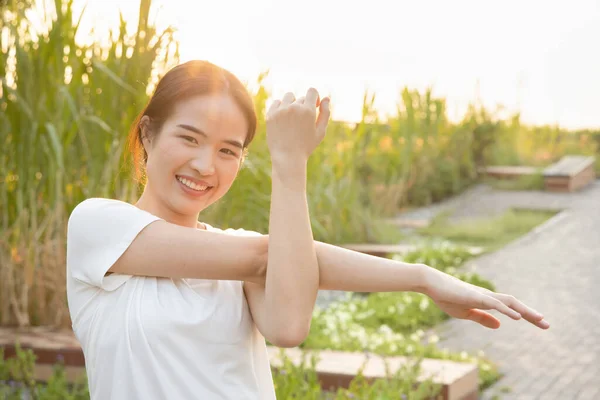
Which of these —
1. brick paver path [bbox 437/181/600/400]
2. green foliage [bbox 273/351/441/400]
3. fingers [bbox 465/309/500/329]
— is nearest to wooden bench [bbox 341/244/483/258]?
brick paver path [bbox 437/181/600/400]

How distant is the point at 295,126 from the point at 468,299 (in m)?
0.47

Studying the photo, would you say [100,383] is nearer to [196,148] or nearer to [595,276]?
[196,148]

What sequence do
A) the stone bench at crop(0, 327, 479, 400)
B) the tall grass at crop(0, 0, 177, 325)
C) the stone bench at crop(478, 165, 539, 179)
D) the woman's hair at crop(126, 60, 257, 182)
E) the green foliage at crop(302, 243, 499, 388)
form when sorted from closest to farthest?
the woman's hair at crop(126, 60, 257, 182)
the stone bench at crop(0, 327, 479, 400)
the tall grass at crop(0, 0, 177, 325)
the green foliage at crop(302, 243, 499, 388)
the stone bench at crop(478, 165, 539, 179)

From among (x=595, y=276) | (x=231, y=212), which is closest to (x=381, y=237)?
(x=595, y=276)

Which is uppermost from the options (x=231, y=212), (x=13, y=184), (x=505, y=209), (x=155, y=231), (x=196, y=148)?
(x=196, y=148)

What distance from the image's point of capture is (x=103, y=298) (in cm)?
167

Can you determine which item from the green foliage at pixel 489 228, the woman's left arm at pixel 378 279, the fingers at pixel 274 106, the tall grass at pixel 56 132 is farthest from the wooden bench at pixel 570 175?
the fingers at pixel 274 106

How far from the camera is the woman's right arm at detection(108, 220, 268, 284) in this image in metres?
1.63

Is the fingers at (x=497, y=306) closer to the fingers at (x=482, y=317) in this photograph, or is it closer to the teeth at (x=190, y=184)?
the fingers at (x=482, y=317)

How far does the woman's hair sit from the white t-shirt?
21 centimetres

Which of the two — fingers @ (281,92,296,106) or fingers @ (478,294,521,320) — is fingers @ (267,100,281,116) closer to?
fingers @ (281,92,296,106)

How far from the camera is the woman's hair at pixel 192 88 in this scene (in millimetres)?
1742

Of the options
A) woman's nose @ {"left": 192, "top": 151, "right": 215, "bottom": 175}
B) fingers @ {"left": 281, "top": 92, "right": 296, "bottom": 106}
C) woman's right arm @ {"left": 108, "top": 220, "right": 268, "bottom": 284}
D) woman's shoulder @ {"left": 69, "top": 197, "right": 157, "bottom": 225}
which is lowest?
woman's right arm @ {"left": 108, "top": 220, "right": 268, "bottom": 284}

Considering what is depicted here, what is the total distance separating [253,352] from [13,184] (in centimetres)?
349
